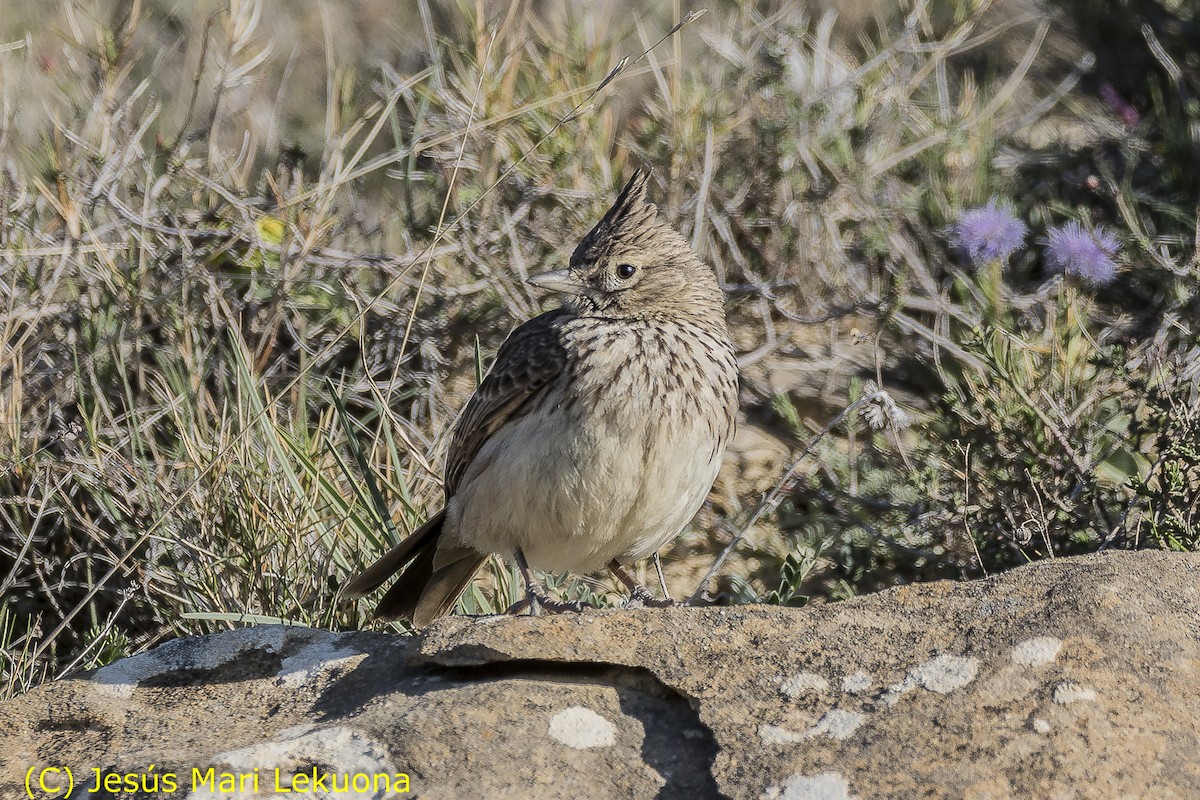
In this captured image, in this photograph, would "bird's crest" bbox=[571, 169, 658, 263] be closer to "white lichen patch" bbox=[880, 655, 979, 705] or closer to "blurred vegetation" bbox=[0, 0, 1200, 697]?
"blurred vegetation" bbox=[0, 0, 1200, 697]

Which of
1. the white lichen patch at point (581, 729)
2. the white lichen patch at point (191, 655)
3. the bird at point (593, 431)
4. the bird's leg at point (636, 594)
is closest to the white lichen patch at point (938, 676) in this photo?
the white lichen patch at point (581, 729)

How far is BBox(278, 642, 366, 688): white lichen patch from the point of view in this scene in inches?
131

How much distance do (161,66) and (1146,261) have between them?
6.14m

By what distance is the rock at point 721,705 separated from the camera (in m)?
2.54

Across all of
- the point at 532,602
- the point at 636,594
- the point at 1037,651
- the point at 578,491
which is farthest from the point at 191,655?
the point at 1037,651

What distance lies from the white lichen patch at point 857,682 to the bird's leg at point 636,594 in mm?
1075

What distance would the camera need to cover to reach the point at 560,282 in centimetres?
431

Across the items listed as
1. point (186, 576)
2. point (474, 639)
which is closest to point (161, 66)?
point (186, 576)

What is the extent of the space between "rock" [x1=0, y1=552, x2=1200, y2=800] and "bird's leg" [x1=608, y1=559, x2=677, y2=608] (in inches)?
30.8

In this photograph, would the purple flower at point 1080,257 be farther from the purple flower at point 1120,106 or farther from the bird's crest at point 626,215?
the purple flower at point 1120,106

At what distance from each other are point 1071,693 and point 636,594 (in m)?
1.90

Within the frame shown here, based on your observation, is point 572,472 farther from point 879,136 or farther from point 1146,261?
point 879,136

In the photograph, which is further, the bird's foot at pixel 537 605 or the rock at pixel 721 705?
the bird's foot at pixel 537 605

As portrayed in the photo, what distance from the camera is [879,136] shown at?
A: 6.87m
